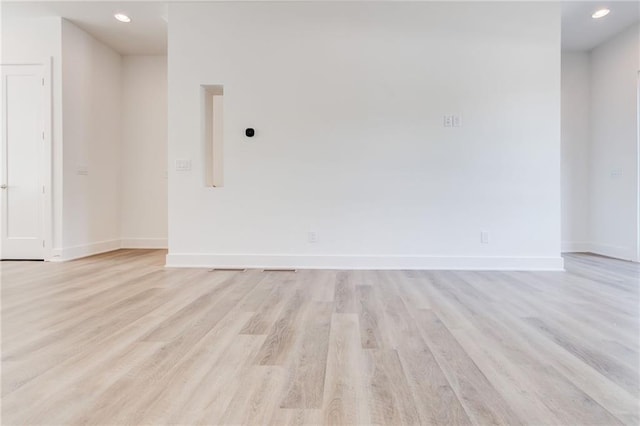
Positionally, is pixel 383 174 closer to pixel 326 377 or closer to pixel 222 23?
pixel 222 23

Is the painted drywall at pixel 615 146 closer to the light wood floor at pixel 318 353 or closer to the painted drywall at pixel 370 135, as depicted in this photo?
the painted drywall at pixel 370 135

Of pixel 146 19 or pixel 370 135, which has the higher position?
pixel 146 19

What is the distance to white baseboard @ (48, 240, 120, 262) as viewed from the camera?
3.99 m

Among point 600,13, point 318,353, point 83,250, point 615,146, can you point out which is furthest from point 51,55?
point 615,146

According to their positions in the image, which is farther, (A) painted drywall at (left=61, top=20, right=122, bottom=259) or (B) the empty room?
(A) painted drywall at (left=61, top=20, right=122, bottom=259)

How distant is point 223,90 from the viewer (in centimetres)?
371

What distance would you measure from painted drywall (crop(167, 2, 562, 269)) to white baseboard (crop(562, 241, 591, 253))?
1722 millimetres

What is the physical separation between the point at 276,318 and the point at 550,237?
311 cm

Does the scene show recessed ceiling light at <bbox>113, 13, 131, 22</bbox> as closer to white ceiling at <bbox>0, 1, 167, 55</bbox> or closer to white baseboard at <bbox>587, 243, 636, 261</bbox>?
white ceiling at <bbox>0, 1, 167, 55</bbox>

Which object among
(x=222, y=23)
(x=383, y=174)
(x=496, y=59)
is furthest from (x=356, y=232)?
(x=222, y=23)

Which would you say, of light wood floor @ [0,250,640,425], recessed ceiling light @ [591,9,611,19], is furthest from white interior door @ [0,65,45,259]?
recessed ceiling light @ [591,9,611,19]

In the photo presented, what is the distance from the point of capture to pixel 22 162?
4.06 meters

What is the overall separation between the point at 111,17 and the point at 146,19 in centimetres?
40

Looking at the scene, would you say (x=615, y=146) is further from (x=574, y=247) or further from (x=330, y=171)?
(x=330, y=171)
